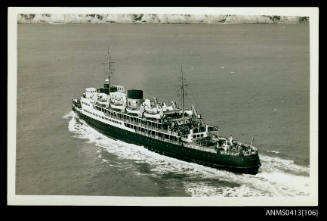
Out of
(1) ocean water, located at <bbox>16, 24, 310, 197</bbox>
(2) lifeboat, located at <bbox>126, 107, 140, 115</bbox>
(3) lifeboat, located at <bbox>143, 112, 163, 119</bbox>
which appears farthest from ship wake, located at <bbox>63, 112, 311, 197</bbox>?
(2) lifeboat, located at <bbox>126, 107, 140, 115</bbox>

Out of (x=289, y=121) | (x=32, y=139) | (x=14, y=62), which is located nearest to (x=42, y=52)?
(x=14, y=62)

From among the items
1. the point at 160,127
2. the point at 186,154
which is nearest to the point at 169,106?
the point at 160,127

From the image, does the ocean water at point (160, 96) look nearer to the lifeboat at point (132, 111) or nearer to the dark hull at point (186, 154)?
the dark hull at point (186, 154)

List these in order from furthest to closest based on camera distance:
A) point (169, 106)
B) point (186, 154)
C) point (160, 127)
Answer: point (169, 106), point (160, 127), point (186, 154)

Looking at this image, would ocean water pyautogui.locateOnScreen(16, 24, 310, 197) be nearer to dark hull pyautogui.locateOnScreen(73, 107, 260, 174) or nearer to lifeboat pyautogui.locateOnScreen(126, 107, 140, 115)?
dark hull pyautogui.locateOnScreen(73, 107, 260, 174)

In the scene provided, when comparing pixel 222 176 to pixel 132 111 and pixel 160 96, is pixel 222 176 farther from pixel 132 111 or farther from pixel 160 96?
pixel 132 111

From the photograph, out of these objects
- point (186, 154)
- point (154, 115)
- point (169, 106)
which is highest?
point (169, 106)
